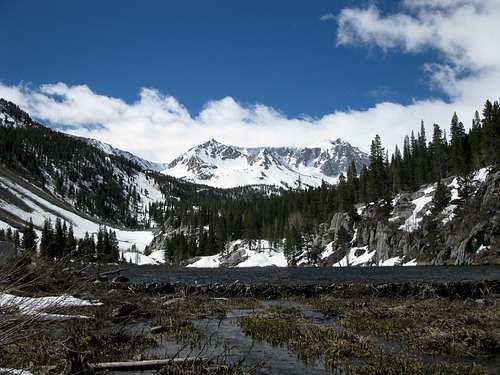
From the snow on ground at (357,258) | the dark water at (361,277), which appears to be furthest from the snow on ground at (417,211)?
the dark water at (361,277)

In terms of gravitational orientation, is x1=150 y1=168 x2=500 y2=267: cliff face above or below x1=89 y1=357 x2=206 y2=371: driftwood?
above

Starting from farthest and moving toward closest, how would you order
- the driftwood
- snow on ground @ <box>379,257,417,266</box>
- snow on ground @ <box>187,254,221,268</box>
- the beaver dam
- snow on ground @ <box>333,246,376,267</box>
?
snow on ground @ <box>187,254,221,268</box> < snow on ground @ <box>333,246,376,267</box> < snow on ground @ <box>379,257,417,266</box> < the driftwood < the beaver dam

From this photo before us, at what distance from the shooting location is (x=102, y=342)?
671 inches

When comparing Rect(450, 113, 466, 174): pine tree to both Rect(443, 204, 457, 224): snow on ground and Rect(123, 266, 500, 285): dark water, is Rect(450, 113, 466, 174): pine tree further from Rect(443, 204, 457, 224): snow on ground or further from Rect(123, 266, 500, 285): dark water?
Rect(123, 266, 500, 285): dark water

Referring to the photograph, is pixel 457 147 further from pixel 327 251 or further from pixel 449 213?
pixel 327 251

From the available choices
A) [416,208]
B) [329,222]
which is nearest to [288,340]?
[416,208]

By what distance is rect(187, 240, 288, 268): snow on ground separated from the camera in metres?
155

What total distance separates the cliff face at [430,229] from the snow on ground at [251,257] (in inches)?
863

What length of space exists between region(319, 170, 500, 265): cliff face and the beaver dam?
6218 cm

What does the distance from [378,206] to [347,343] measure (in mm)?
121202

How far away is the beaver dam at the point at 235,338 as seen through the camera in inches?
249

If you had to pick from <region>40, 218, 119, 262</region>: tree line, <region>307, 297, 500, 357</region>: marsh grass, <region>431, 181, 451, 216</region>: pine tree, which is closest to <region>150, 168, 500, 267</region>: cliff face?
<region>431, 181, 451, 216</region>: pine tree

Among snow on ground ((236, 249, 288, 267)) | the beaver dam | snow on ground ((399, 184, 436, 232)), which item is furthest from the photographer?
snow on ground ((236, 249, 288, 267))

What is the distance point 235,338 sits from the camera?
66.3 ft
